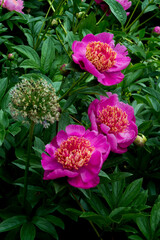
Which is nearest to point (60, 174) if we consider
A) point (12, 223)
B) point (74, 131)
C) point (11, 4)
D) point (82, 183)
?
point (82, 183)

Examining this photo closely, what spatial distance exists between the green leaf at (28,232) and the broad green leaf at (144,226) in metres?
0.32

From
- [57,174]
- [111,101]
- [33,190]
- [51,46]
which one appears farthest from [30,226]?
[51,46]

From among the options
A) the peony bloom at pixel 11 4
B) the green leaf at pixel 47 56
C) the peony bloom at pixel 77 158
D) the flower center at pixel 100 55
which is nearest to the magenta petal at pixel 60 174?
the peony bloom at pixel 77 158

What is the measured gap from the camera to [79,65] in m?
0.81

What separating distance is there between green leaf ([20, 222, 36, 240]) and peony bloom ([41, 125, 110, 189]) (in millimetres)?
212

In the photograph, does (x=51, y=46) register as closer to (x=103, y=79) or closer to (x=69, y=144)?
(x=103, y=79)

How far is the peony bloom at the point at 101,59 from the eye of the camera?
0.79 metres

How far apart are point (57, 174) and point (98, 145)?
0.15 m

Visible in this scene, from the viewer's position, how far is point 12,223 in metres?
0.84

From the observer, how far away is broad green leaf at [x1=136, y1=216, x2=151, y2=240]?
87 centimetres

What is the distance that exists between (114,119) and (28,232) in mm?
414

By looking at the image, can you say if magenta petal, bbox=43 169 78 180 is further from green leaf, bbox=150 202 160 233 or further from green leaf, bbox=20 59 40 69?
green leaf, bbox=20 59 40 69

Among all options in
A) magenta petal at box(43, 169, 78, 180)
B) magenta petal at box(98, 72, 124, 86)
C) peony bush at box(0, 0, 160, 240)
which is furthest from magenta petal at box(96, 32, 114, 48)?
magenta petal at box(43, 169, 78, 180)

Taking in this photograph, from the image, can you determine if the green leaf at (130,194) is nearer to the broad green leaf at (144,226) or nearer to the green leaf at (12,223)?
the broad green leaf at (144,226)
